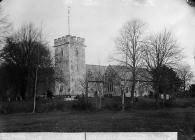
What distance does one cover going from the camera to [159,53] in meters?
2.21

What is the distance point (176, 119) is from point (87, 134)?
0.59 m

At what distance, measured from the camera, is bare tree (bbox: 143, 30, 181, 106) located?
185cm

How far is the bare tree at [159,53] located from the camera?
1.85 metres

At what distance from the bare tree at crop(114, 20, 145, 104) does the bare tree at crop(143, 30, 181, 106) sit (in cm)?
6

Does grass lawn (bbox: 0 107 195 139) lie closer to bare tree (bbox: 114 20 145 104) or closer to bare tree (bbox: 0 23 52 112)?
bare tree (bbox: 114 20 145 104)

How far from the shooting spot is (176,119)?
Result: 5.24ft

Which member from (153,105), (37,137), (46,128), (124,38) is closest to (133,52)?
(124,38)

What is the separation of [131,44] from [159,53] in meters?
0.38

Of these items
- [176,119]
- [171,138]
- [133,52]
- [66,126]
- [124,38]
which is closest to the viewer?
[171,138]

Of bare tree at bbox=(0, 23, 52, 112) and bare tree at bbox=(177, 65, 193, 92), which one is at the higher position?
bare tree at bbox=(0, 23, 52, 112)

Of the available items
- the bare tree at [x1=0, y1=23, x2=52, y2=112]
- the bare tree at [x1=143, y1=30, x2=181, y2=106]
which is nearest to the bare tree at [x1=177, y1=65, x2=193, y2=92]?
the bare tree at [x1=143, y1=30, x2=181, y2=106]

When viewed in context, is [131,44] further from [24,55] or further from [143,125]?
[24,55]

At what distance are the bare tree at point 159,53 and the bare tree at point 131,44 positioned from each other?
0.06 meters

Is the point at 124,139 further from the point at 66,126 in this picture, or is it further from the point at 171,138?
the point at 66,126
